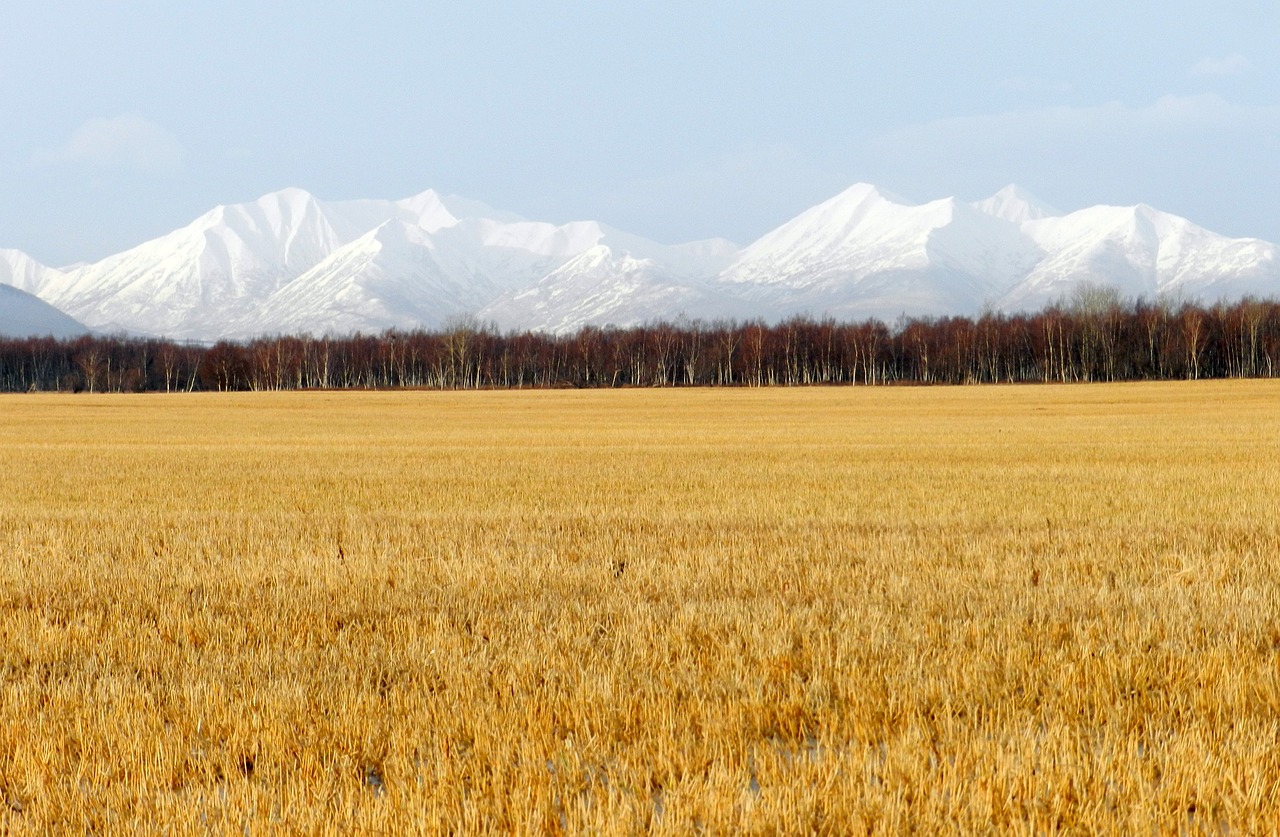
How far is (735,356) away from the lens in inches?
5768

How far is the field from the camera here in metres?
4.65

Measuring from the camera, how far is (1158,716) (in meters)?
A: 5.73

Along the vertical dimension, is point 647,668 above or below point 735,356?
below

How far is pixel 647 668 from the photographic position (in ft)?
22.0

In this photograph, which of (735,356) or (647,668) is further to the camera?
(735,356)

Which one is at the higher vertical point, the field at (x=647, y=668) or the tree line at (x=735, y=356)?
the tree line at (x=735, y=356)

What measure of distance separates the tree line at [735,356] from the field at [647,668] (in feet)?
398

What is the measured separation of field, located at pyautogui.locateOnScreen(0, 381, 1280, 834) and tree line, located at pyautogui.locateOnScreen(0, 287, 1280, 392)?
121 m

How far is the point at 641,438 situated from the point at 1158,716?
119 ft

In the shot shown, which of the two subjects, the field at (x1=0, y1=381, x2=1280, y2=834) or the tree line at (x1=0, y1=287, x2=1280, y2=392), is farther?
the tree line at (x1=0, y1=287, x2=1280, y2=392)

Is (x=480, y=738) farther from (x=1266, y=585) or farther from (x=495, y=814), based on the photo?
(x=1266, y=585)

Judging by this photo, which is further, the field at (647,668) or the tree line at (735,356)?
the tree line at (735,356)

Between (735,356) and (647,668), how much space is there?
14082 centimetres

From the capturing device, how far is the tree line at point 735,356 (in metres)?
126
